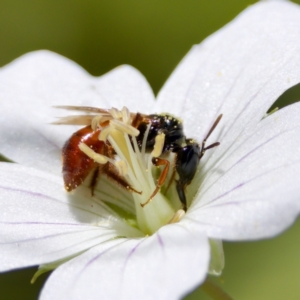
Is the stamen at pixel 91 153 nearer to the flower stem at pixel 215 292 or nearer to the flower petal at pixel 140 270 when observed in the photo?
the flower petal at pixel 140 270

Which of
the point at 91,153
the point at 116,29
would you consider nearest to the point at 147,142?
the point at 91,153

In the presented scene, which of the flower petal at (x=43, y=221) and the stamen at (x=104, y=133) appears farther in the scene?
the stamen at (x=104, y=133)

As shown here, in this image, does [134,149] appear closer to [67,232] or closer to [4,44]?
[67,232]

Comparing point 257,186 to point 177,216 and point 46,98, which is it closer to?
point 177,216

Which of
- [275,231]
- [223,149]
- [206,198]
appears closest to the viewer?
[275,231]

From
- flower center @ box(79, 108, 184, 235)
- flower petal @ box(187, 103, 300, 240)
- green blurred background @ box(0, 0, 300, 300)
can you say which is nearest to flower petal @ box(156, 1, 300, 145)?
flower petal @ box(187, 103, 300, 240)

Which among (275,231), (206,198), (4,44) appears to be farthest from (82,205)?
(4,44)

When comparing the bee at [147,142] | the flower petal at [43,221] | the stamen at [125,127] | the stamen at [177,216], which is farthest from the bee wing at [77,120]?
the stamen at [177,216]
